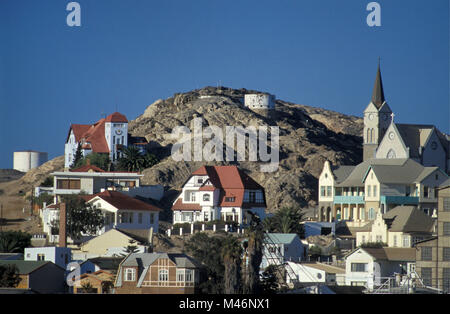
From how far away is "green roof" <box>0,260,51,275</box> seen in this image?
8119 cm

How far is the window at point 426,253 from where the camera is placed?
8531 cm

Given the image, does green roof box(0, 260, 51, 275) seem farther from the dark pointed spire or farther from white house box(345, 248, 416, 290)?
the dark pointed spire

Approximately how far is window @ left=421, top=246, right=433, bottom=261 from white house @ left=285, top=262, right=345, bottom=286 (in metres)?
6.03

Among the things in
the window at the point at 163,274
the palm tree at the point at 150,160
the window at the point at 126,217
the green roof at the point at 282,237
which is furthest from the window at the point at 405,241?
the palm tree at the point at 150,160

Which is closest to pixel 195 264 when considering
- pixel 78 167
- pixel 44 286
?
pixel 44 286

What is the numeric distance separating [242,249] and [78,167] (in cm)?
6070

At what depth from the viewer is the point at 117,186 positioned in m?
126

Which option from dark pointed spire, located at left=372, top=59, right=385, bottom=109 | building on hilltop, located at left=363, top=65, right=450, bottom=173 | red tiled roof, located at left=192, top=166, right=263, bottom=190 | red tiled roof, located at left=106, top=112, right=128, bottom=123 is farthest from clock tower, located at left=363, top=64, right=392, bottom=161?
Result: red tiled roof, located at left=106, top=112, right=128, bottom=123

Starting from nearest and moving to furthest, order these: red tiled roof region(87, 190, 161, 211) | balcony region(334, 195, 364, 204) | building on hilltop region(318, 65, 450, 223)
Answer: red tiled roof region(87, 190, 161, 211) → building on hilltop region(318, 65, 450, 223) → balcony region(334, 195, 364, 204)

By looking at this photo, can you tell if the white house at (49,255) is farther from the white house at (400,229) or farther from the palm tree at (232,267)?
the white house at (400,229)

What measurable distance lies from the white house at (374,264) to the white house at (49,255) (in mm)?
21016
